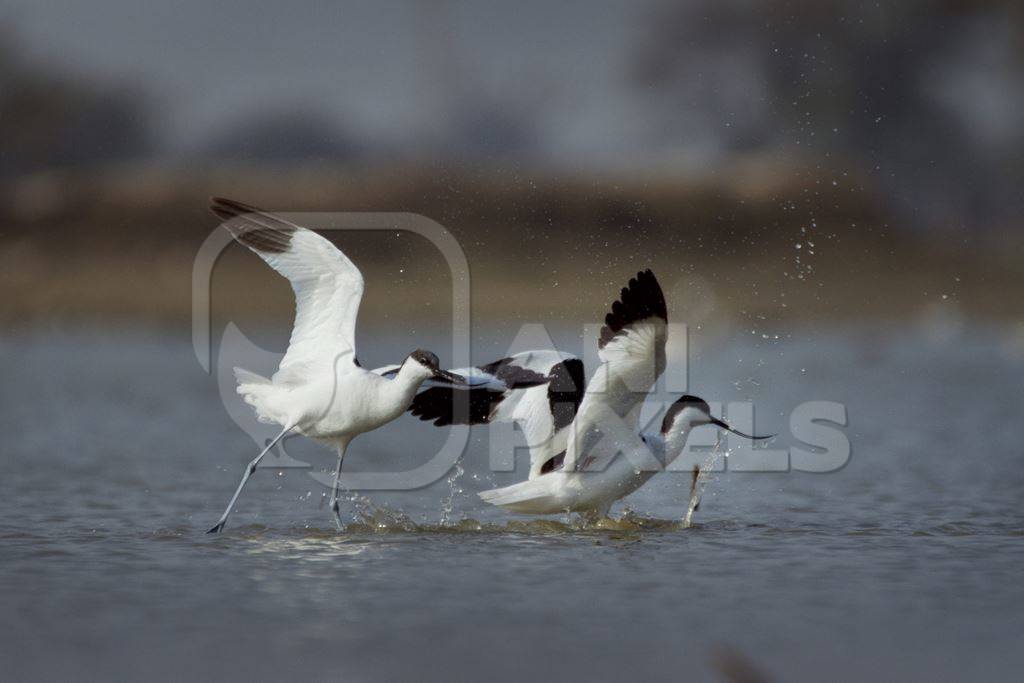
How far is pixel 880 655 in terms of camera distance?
6395mm

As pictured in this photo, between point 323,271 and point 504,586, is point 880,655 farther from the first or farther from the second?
point 323,271

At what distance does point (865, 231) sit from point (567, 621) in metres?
23.8

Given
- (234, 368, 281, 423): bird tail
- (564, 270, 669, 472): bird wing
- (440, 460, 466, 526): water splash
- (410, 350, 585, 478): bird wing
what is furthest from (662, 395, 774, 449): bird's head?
(234, 368, 281, 423): bird tail

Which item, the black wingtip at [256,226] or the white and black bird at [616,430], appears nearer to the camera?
the white and black bird at [616,430]

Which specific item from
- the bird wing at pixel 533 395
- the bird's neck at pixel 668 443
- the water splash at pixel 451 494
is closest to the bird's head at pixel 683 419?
the bird's neck at pixel 668 443

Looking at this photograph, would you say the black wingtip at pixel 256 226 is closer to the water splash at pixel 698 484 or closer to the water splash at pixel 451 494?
the water splash at pixel 451 494

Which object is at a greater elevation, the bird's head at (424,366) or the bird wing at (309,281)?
the bird wing at (309,281)

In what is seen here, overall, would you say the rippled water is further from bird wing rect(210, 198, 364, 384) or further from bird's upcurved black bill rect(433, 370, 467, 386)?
bird wing rect(210, 198, 364, 384)

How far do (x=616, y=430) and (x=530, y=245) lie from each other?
18.3 m

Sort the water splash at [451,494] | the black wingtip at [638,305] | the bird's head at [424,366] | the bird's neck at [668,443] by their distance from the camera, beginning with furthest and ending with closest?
the water splash at [451,494] → the bird's neck at [668,443] → the bird's head at [424,366] → the black wingtip at [638,305]

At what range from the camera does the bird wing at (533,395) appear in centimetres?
923

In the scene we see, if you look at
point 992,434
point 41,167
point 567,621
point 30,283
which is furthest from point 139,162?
point 567,621

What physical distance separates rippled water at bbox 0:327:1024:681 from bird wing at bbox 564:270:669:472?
1.71 ft

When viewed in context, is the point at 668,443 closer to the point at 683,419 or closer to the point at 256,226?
the point at 683,419
